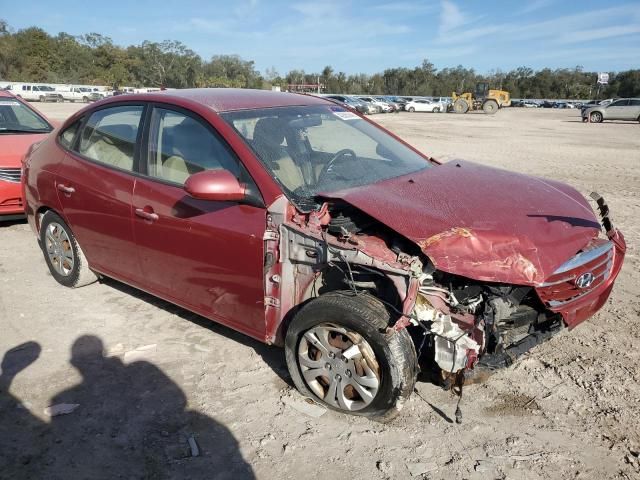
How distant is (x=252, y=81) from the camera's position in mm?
88312

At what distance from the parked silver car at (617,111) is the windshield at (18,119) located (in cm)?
3383

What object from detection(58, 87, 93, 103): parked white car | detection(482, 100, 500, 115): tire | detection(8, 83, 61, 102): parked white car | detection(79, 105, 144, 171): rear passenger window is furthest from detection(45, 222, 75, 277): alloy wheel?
detection(58, 87, 93, 103): parked white car

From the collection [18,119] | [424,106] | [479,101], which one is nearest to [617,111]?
[479,101]

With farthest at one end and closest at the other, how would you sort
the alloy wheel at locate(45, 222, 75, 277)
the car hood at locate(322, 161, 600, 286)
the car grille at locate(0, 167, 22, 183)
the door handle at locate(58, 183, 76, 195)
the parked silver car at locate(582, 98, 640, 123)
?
1. the parked silver car at locate(582, 98, 640, 123)
2. the car grille at locate(0, 167, 22, 183)
3. the alloy wheel at locate(45, 222, 75, 277)
4. the door handle at locate(58, 183, 76, 195)
5. the car hood at locate(322, 161, 600, 286)

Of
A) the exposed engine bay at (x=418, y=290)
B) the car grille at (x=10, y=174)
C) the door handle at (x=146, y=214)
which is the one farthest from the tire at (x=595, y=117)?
the door handle at (x=146, y=214)

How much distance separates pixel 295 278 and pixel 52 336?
2.19 metres

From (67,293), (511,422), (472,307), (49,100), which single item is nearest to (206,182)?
(472,307)

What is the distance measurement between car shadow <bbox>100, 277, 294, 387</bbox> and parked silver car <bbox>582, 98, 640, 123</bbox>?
34774mm

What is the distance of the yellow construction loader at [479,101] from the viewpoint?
155 feet

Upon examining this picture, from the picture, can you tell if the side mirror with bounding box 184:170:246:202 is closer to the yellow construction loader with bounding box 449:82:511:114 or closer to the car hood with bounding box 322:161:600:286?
the car hood with bounding box 322:161:600:286

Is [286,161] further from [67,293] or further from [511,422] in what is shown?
[67,293]

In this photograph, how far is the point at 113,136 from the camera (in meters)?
4.04

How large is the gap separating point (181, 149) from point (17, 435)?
198 cm

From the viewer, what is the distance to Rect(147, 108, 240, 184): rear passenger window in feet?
10.9
